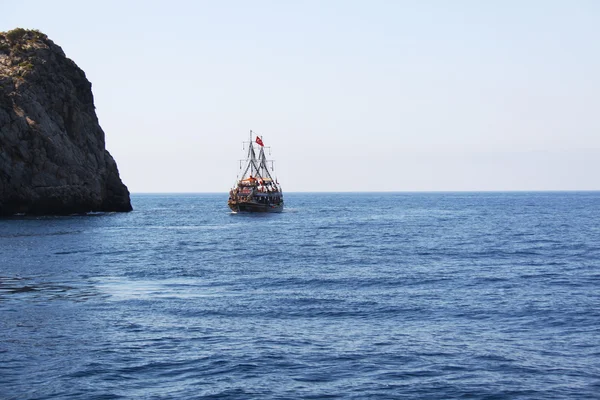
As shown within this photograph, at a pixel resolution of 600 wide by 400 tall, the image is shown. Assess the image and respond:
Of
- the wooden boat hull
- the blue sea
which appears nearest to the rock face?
the wooden boat hull

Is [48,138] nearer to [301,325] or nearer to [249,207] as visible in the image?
[249,207]

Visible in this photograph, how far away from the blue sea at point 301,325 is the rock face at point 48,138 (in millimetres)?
45731

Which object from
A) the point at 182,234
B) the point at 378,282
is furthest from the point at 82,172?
the point at 378,282

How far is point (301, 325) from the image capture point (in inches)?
1059

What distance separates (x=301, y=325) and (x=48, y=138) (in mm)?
83797

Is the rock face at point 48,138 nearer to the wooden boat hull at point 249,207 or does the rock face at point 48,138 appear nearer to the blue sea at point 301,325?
the wooden boat hull at point 249,207

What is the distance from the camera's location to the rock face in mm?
Answer: 96500

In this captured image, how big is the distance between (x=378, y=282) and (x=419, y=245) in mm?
24174

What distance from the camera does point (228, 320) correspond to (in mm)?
28000

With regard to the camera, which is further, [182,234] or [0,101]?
[0,101]

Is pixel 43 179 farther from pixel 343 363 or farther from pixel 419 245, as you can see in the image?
pixel 343 363

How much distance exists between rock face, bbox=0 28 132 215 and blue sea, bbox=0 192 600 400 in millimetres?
45731

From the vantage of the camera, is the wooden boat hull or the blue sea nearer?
the blue sea

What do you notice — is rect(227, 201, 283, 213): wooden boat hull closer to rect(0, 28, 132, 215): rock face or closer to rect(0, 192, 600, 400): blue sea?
rect(0, 28, 132, 215): rock face
